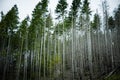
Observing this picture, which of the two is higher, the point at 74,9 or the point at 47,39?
the point at 74,9

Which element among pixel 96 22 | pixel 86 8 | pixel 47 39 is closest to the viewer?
pixel 86 8

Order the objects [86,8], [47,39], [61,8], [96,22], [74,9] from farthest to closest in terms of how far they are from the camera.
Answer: [96,22] → [47,39] → [86,8] → [74,9] → [61,8]

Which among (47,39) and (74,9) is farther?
(47,39)

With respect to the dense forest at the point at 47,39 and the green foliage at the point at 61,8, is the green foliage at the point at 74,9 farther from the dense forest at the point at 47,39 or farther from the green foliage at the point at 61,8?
the green foliage at the point at 61,8

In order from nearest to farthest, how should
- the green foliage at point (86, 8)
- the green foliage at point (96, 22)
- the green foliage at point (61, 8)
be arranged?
1. the green foliage at point (61, 8)
2. the green foliage at point (86, 8)
3. the green foliage at point (96, 22)

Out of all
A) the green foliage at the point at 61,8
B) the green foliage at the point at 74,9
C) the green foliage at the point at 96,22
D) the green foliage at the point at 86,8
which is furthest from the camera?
the green foliage at the point at 96,22

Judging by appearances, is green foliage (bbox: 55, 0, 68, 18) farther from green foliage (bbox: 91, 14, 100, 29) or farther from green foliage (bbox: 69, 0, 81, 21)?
green foliage (bbox: 91, 14, 100, 29)

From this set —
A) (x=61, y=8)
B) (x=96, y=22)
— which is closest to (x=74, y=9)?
(x=61, y=8)

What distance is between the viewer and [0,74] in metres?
31.0

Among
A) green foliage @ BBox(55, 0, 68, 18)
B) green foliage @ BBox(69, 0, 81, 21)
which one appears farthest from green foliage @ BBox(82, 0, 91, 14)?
green foliage @ BBox(55, 0, 68, 18)

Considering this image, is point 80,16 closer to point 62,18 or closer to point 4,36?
point 62,18

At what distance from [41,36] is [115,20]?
21.6 meters

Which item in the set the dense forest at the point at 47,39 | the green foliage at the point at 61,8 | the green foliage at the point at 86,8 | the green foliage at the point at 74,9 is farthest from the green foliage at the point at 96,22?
the green foliage at the point at 61,8

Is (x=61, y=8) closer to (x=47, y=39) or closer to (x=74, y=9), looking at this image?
(x=74, y=9)
